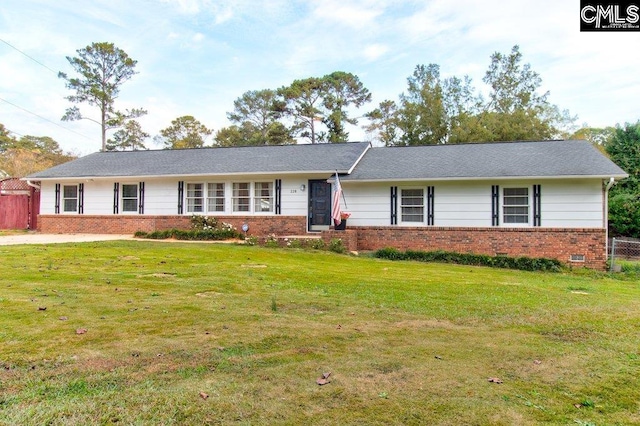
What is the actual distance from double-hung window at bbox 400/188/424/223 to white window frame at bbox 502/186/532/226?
2.88 m

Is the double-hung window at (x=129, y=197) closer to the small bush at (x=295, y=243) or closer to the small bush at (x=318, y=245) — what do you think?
the small bush at (x=295, y=243)

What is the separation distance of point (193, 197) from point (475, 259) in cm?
1200

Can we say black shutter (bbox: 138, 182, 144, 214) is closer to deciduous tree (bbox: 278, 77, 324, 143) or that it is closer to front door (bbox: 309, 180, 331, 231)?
front door (bbox: 309, 180, 331, 231)

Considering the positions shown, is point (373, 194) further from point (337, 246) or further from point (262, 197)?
point (262, 197)

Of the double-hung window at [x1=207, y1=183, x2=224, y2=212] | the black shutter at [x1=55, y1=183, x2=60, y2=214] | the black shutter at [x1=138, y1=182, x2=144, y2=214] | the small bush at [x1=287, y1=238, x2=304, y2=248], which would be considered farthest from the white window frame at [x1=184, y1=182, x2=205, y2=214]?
the black shutter at [x1=55, y1=183, x2=60, y2=214]

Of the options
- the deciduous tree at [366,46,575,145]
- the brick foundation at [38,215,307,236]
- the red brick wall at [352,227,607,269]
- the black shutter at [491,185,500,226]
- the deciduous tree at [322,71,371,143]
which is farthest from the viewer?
the deciduous tree at [322,71,371,143]

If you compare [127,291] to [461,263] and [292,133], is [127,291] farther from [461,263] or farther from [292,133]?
[292,133]

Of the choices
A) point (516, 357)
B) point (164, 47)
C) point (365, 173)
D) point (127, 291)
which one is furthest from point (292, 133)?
point (516, 357)

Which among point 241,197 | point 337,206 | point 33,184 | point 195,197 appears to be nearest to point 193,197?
point 195,197

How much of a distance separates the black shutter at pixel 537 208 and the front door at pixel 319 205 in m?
7.52

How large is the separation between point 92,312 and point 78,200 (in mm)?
16867

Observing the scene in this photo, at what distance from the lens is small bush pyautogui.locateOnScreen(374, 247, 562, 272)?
13.1m

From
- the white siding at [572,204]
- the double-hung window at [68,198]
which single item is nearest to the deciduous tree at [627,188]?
the white siding at [572,204]

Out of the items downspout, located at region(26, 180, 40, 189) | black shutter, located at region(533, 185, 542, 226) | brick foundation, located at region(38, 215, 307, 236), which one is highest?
downspout, located at region(26, 180, 40, 189)
